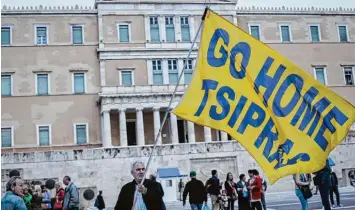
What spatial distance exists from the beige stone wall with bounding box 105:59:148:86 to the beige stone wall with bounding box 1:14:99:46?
1.52 m

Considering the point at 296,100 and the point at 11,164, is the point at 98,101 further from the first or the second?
the point at 296,100

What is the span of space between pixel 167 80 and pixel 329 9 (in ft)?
35.8

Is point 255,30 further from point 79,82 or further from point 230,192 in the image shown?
point 230,192

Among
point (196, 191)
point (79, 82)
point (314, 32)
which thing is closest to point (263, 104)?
point (196, 191)

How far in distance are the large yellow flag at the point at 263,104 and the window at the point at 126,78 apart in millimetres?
19534

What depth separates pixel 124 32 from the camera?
80.6 feet

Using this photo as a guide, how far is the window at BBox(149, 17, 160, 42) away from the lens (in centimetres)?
2458

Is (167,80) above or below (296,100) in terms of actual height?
above

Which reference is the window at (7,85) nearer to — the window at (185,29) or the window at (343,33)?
the window at (185,29)

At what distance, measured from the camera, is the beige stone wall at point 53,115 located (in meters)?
22.5

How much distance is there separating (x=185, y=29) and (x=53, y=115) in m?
8.18

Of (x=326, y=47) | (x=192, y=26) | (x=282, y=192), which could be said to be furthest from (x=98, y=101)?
(x=326, y=47)

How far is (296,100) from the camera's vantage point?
457cm

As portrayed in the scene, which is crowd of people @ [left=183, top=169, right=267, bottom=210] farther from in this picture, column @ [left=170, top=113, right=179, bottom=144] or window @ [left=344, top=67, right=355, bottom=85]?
window @ [left=344, top=67, right=355, bottom=85]
